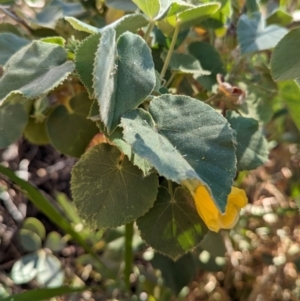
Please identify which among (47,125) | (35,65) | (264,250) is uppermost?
(35,65)

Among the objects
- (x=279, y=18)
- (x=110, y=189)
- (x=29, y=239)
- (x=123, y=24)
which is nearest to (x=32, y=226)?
(x=29, y=239)

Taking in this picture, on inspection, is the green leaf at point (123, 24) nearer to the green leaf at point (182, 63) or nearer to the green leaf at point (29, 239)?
the green leaf at point (182, 63)

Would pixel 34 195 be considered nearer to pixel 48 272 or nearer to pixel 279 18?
pixel 48 272

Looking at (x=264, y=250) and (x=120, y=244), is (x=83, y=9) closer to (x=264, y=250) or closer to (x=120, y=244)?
(x=120, y=244)

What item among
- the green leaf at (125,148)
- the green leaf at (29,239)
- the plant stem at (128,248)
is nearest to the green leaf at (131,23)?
the green leaf at (125,148)

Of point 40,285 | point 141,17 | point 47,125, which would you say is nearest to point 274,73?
point 141,17

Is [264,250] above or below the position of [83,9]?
below

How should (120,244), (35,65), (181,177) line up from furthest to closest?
(120,244)
(35,65)
(181,177)
